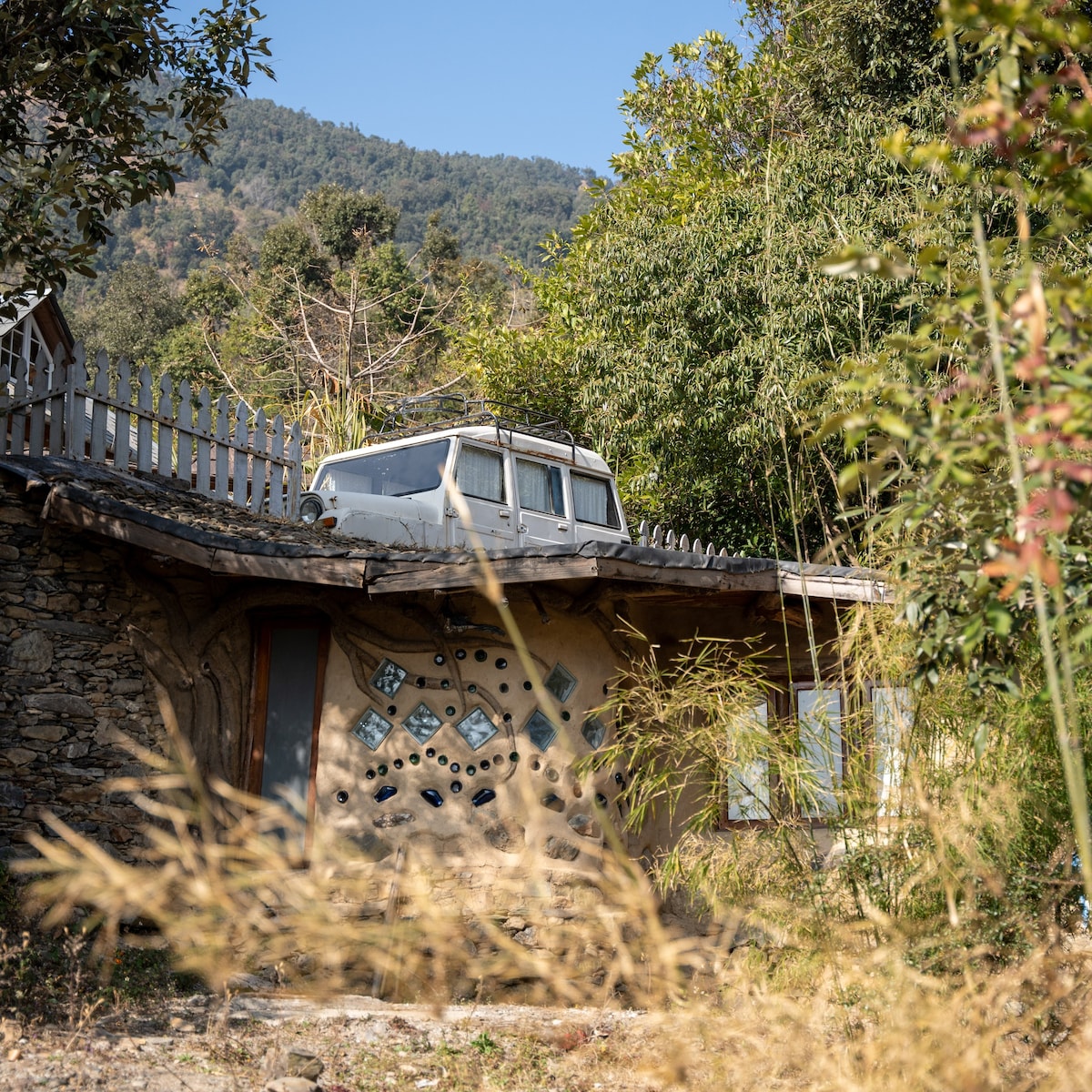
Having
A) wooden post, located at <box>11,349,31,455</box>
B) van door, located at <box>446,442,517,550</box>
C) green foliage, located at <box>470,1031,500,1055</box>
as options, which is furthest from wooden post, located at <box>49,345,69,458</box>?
green foliage, located at <box>470,1031,500,1055</box>

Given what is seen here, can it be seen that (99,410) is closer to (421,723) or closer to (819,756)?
(421,723)

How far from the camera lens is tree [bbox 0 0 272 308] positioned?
6867mm

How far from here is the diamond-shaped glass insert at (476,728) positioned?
23.7 feet

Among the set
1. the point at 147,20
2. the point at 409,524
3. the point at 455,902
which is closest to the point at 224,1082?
the point at 455,902

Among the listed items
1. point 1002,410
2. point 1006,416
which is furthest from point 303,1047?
point 1006,416

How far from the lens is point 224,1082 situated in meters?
4.84

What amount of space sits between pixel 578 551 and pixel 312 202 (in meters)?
24.6

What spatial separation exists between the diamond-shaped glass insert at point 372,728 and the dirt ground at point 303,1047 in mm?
1608

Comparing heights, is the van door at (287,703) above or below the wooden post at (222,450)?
below

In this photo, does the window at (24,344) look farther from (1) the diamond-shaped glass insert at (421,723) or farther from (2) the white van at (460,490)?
(1) the diamond-shaped glass insert at (421,723)

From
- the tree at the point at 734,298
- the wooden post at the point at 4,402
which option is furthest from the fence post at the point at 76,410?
the tree at the point at 734,298

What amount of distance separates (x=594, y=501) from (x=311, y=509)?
273 cm

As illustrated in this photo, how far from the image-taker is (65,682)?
23.8ft

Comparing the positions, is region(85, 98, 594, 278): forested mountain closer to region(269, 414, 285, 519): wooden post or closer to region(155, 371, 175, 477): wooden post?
region(269, 414, 285, 519): wooden post
